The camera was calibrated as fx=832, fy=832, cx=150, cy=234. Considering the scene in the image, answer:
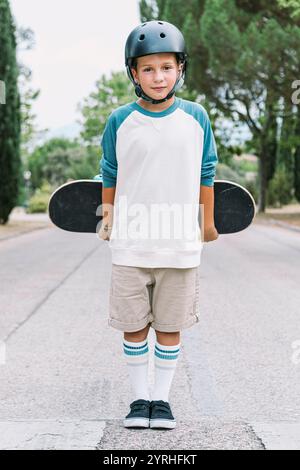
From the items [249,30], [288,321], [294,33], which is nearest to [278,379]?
[288,321]

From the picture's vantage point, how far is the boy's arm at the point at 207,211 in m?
4.05

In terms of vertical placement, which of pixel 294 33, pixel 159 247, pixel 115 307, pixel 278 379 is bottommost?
pixel 278 379

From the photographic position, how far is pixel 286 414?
4.43m

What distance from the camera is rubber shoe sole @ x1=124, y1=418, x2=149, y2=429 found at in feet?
13.3

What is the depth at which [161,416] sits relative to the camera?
4078 millimetres

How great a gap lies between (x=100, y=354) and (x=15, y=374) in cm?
86

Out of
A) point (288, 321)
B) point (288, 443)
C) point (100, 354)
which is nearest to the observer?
point (288, 443)

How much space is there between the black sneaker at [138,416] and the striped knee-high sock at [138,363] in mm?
36

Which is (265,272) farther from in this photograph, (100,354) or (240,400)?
(240,400)

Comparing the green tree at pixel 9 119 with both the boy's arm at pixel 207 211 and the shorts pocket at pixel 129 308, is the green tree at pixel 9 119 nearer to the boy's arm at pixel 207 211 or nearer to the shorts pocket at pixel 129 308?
the boy's arm at pixel 207 211
